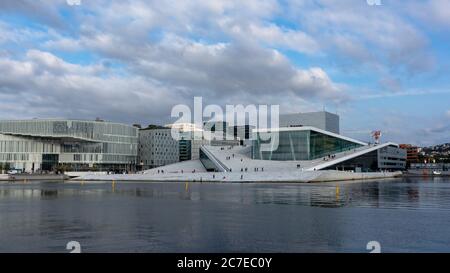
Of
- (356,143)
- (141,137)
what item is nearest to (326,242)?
(356,143)

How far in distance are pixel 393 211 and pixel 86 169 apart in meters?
118

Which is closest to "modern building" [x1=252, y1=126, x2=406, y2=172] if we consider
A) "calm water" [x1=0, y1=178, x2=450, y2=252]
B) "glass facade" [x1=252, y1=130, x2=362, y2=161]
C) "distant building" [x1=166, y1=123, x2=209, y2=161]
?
"glass facade" [x1=252, y1=130, x2=362, y2=161]

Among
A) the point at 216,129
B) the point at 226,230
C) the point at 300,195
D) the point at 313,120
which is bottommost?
the point at 226,230

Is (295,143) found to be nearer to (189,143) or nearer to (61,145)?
(61,145)

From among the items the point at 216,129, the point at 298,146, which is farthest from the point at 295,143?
the point at 216,129

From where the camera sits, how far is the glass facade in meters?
Answer: 101

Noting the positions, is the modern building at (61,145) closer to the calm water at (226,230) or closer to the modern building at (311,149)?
the modern building at (311,149)

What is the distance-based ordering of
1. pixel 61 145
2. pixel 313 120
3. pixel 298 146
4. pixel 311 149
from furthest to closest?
pixel 313 120 < pixel 61 145 < pixel 298 146 < pixel 311 149

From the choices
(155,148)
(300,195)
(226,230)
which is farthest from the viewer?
(155,148)

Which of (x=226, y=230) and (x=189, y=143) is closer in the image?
(x=226, y=230)

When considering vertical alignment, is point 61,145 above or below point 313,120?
below

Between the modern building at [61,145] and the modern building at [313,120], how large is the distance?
51.8m

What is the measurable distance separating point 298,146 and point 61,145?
72719 mm

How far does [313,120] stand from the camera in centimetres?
14238
